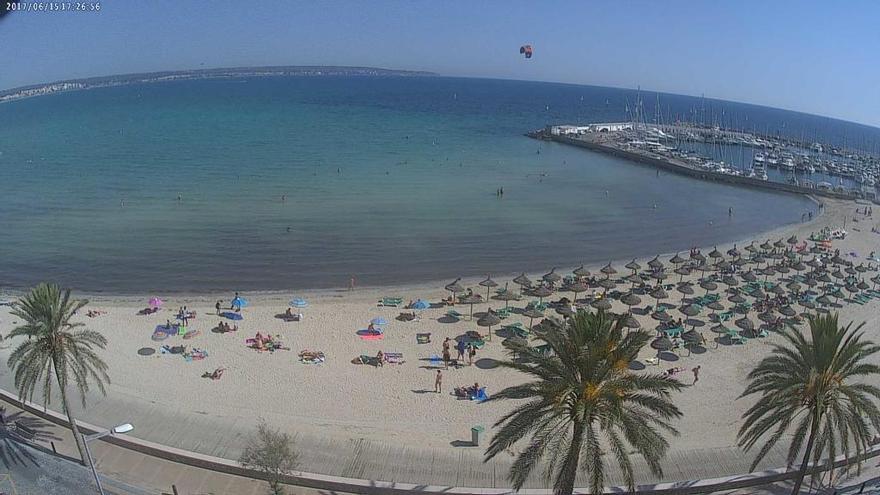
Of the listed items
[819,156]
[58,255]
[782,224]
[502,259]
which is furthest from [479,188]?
[819,156]

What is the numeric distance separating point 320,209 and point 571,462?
45.8 metres

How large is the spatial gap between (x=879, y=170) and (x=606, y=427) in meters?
104

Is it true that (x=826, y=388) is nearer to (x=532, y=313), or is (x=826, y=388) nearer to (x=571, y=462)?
(x=571, y=462)

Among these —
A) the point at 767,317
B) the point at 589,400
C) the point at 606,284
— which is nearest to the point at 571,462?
the point at 589,400

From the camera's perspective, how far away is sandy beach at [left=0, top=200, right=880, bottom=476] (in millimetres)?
20109

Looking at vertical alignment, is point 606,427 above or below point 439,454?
above

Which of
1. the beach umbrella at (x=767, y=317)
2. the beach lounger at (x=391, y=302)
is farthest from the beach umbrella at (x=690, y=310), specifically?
the beach lounger at (x=391, y=302)

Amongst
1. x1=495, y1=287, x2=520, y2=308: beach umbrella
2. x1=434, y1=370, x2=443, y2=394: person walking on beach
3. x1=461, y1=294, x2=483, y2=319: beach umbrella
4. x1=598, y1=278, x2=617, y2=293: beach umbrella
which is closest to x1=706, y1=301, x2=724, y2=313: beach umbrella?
x1=598, y1=278, x2=617, y2=293: beach umbrella

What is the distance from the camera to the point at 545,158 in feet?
303

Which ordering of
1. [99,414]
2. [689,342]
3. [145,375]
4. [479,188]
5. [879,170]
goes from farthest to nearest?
1. [879,170]
2. [479,188]
3. [689,342]
4. [145,375]
5. [99,414]

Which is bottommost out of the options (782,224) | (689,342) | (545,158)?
(689,342)

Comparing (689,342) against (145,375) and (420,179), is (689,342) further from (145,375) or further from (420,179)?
(420,179)

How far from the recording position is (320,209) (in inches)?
2130

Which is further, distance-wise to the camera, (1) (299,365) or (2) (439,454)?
(1) (299,365)
